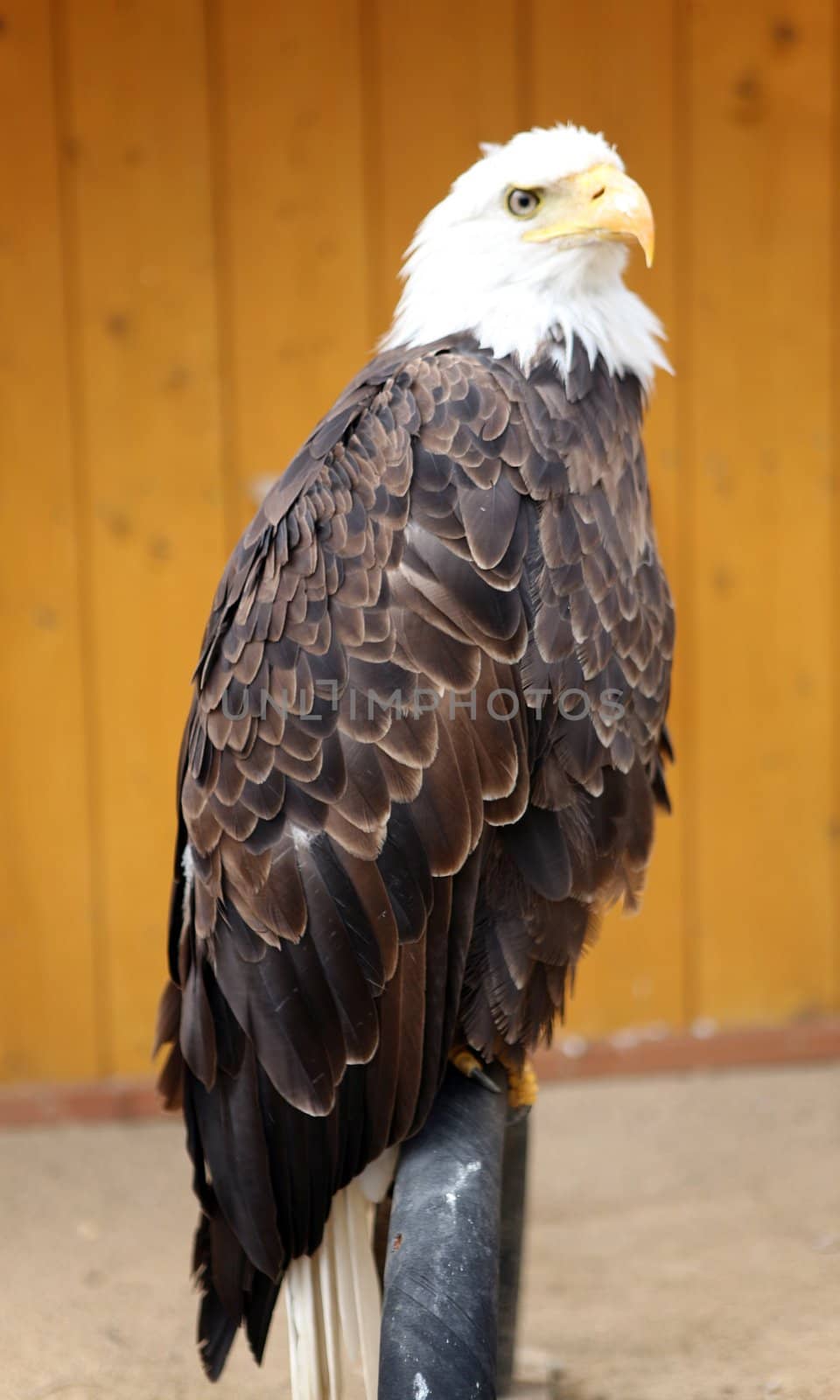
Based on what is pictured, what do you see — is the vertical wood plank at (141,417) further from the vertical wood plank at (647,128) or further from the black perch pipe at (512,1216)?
the black perch pipe at (512,1216)

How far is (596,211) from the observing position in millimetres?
2014

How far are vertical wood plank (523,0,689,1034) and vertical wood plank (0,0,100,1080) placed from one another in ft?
3.54

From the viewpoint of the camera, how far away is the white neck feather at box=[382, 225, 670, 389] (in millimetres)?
2062

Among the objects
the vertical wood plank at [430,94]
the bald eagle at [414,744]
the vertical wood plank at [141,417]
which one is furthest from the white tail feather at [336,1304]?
the vertical wood plank at [430,94]

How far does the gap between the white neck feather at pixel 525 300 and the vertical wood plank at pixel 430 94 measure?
1.27m

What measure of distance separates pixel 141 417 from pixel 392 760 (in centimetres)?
182

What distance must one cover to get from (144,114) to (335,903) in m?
2.12

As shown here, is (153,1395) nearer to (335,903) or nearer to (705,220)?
(335,903)

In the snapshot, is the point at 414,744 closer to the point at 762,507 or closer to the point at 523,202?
the point at 523,202

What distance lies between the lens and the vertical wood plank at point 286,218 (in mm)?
3303

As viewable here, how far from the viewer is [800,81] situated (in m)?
3.44

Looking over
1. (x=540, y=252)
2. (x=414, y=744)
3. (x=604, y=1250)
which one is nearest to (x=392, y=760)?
(x=414, y=744)

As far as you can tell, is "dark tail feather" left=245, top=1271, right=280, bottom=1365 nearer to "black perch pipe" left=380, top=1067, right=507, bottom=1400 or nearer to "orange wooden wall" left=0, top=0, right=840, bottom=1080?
"black perch pipe" left=380, top=1067, right=507, bottom=1400

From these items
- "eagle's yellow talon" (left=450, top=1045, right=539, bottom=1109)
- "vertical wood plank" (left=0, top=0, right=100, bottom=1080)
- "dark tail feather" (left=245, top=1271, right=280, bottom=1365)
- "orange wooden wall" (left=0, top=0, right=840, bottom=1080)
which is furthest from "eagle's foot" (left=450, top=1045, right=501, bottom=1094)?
"vertical wood plank" (left=0, top=0, right=100, bottom=1080)
